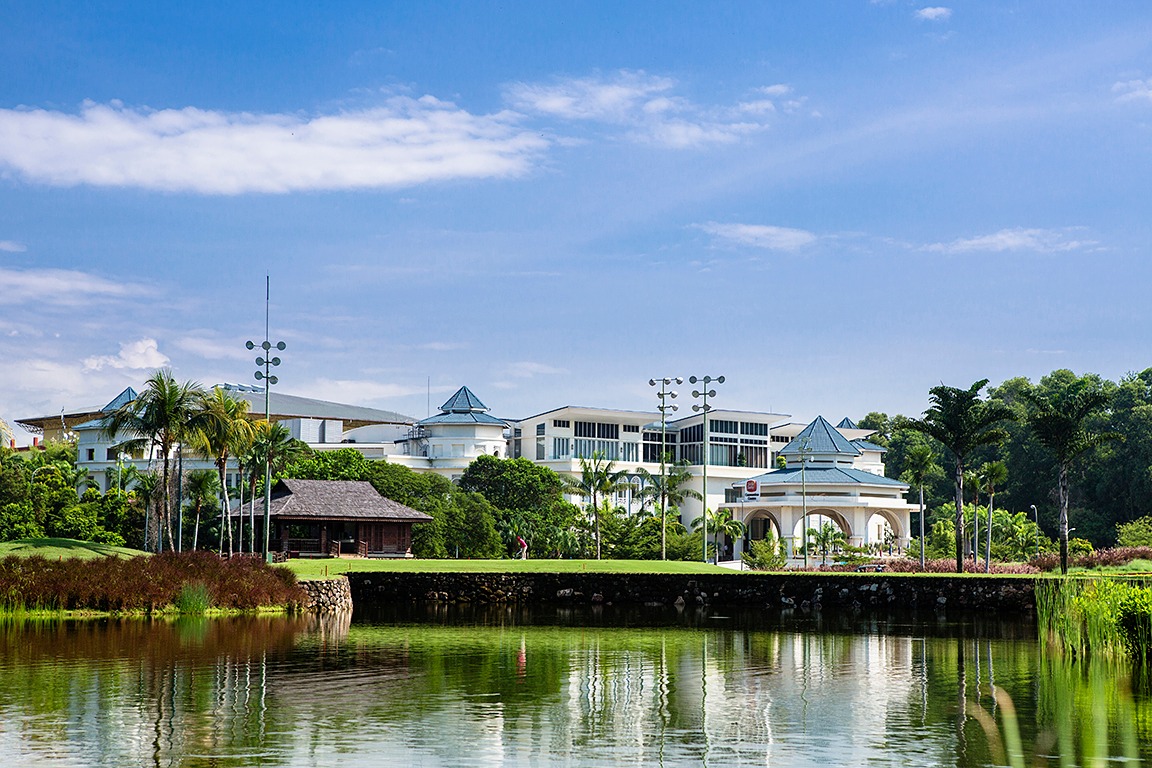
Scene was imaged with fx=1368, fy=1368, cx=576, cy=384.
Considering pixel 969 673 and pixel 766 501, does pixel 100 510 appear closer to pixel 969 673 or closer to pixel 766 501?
pixel 766 501

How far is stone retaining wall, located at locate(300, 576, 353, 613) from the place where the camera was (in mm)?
37250

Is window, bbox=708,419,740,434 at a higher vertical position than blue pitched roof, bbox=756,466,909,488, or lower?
higher

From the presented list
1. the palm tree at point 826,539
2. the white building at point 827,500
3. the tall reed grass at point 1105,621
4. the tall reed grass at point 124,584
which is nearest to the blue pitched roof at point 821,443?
the white building at point 827,500

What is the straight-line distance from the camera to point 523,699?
18750mm

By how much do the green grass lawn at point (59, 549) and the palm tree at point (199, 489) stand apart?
1037 inches

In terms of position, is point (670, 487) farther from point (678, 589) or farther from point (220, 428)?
point (220, 428)

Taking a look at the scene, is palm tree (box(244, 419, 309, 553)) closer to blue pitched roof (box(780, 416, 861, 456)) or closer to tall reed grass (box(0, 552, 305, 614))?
tall reed grass (box(0, 552, 305, 614))

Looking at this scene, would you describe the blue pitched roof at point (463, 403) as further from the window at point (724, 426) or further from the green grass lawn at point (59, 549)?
the green grass lawn at point (59, 549)

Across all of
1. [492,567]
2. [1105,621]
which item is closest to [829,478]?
[492,567]

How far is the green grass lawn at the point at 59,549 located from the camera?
127 feet

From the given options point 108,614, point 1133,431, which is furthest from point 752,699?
point 1133,431

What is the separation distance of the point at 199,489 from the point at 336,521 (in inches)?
408

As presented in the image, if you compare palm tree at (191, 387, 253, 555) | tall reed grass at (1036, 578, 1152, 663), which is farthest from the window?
tall reed grass at (1036, 578, 1152, 663)

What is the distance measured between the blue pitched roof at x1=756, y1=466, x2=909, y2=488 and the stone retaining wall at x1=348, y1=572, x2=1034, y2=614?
41252 mm
